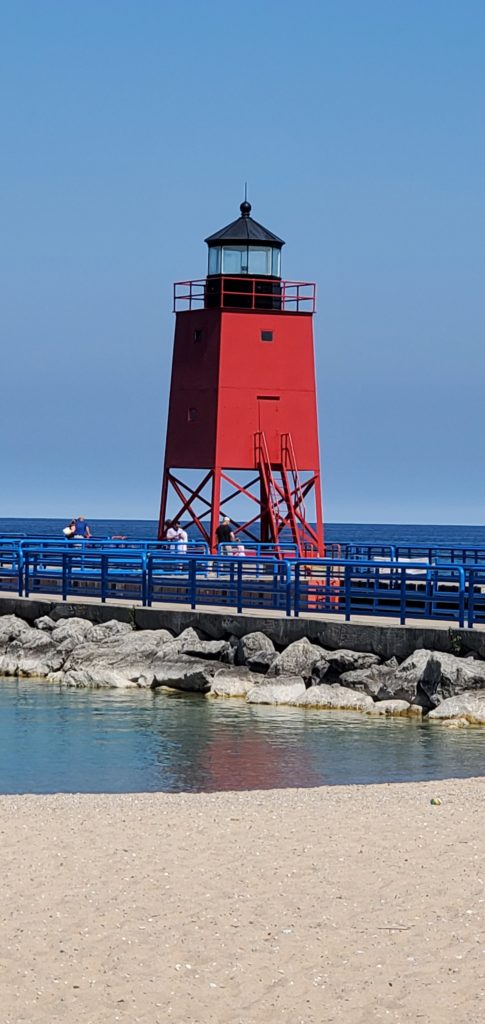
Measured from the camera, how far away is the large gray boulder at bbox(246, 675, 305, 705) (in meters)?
22.8

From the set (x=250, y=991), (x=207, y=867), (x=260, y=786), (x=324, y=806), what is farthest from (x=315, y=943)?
(x=260, y=786)

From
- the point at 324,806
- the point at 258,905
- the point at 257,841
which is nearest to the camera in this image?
the point at 258,905

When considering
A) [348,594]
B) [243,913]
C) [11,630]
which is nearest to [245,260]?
[11,630]

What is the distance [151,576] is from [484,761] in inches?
426

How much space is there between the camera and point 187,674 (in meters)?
24.2

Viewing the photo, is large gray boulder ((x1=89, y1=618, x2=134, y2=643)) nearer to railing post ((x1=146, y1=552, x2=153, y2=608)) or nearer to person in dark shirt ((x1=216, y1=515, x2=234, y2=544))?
railing post ((x1=146, y1=552, x2=153, y2=608))

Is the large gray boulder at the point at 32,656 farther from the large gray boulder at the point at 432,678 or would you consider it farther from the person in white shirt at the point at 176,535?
the large gray boulder at the point at 432,678

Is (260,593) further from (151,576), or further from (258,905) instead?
(258,905)

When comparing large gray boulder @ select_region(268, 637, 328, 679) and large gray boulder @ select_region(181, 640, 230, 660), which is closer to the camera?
large gray boulder @ select_region(268, 637, 328, 679)

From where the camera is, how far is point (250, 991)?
868 cm

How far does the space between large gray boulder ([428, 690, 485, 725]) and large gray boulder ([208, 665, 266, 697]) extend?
3.68 metres

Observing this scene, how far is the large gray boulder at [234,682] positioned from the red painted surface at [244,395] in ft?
30.1

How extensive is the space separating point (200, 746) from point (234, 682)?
171 inches

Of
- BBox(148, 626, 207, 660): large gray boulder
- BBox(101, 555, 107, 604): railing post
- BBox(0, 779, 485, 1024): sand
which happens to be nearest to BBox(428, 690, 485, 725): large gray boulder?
BBox(148, 626, 207, 660): large gray boulder
